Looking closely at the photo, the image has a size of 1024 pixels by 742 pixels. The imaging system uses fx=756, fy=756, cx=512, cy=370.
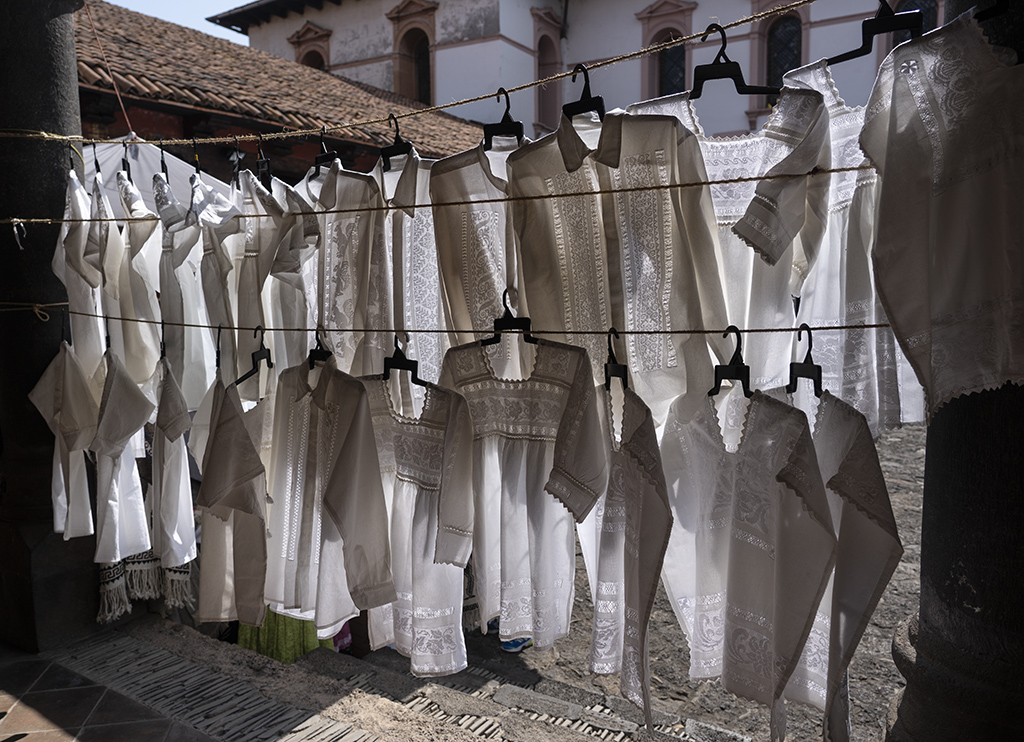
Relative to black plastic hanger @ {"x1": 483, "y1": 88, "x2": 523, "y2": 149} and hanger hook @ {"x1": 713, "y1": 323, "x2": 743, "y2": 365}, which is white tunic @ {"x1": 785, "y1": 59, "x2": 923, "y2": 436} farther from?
black plastic hanger @ {"x1": 483, "y1": 88, "x2": 523, "y2": 149}

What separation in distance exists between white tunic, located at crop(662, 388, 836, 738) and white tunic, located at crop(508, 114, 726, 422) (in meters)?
0.12

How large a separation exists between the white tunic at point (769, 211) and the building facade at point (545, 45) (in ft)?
32.8

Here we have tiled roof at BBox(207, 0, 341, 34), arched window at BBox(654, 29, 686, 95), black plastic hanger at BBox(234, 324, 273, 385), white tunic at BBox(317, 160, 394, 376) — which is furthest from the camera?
tiled roof at BBox(207, 0, 341, 34)

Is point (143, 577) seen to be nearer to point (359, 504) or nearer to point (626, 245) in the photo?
point (359, 504)

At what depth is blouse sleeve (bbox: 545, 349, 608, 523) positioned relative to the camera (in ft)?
4.82

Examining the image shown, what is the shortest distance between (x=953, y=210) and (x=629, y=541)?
2.61 feet

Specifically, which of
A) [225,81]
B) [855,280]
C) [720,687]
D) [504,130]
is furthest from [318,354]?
[225,81]

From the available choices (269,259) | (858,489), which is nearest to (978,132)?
(858,489)

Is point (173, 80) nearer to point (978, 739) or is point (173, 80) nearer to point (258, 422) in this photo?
point (258, 422)

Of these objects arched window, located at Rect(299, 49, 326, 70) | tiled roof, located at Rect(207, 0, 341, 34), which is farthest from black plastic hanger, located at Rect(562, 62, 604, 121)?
arched window, located at Rect(299, 49, 326, 70)

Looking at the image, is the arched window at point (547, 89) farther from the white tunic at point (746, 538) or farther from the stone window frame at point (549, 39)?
the white tunic at point (746, 538)

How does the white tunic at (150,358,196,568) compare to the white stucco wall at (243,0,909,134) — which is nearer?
the white tunic at (150,358,196,568)

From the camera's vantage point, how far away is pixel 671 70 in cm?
1222

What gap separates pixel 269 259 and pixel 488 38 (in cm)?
1201
